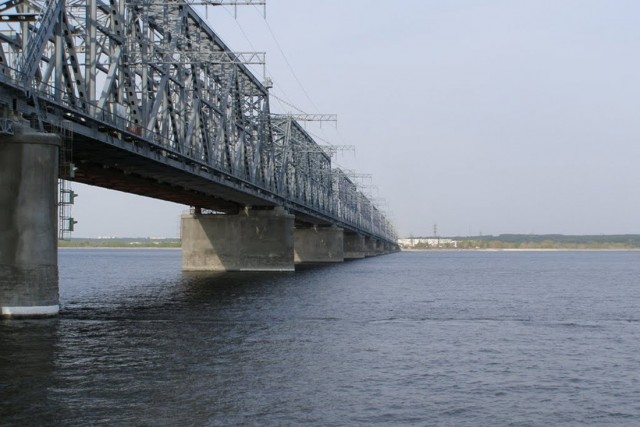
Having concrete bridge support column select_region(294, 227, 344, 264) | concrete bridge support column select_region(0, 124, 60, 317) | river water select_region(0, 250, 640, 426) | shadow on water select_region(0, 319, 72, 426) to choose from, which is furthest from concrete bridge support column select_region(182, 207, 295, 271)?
concrete bridge support column select_region(0, 124, 60, 317)

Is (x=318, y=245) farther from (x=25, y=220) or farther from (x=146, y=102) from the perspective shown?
(x=25, y=220)

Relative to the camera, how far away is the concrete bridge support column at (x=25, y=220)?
35.3 m

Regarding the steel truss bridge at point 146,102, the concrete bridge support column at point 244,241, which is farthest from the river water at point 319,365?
the concrete bridge support column at point 244,241

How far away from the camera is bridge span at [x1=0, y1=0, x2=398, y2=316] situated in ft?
117

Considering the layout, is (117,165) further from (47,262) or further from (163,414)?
(163,414)

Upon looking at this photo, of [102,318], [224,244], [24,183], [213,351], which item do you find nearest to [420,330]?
[213,351]

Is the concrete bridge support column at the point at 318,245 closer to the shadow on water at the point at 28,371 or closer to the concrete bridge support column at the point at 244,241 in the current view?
the concrete bridge support column at the point at 244,241

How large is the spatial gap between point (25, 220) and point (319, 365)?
51.4 feet

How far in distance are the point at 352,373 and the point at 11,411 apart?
1099cm

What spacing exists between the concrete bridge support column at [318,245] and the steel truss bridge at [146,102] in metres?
40.7

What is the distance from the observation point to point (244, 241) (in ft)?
305

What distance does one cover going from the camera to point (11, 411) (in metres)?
20.3

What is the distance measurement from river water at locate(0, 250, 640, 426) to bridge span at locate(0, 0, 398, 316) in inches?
210

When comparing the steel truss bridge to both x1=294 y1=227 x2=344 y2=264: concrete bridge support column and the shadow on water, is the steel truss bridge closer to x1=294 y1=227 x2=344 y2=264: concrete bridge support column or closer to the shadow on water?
the shadow on water
